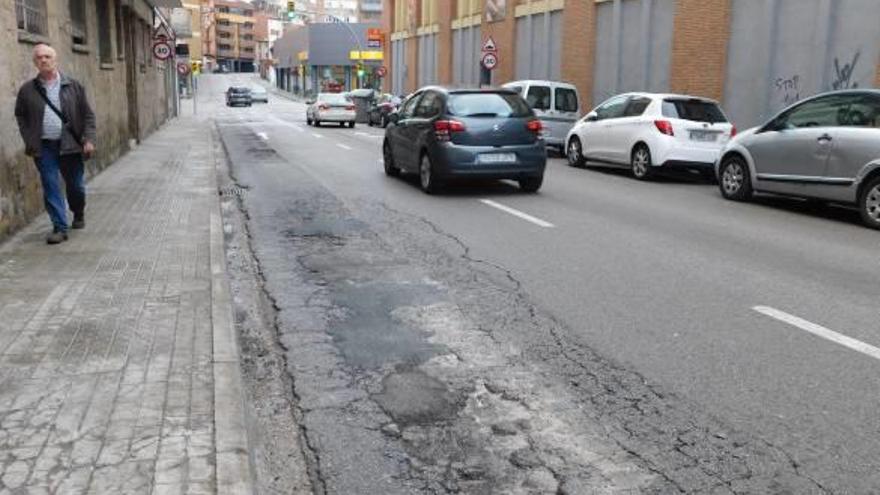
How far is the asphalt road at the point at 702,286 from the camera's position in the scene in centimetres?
429

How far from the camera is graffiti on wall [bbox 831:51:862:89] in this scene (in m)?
15.8

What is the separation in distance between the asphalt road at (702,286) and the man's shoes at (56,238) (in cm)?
205

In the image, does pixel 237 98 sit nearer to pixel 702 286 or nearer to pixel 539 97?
pixel 539 97

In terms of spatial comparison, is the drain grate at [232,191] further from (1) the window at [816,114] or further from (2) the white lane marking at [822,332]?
(2) the white lane marking at [822,332]

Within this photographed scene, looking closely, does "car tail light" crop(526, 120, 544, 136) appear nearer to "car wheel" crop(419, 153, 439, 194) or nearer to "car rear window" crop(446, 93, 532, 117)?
"car rear window" crop(446, 93, 532, 117)

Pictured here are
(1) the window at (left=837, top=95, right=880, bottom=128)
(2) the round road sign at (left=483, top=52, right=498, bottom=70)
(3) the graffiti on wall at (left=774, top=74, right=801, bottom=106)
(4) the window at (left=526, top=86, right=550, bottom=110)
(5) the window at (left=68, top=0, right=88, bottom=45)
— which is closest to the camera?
(1) the window at (left=837, top=95, right=880, bottom=128)

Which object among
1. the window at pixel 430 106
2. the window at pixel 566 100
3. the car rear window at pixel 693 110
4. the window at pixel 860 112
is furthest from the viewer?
the window at pixel 566 100

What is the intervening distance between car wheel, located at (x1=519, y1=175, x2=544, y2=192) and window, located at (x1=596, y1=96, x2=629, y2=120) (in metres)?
4.29

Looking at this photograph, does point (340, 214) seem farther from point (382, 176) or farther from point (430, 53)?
point (430, 53)

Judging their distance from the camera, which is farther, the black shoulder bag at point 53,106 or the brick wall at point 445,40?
the brick wall at point 445,40

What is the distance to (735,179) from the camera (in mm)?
12375

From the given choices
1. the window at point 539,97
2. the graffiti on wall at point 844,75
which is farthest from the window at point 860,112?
the window at point 539,97

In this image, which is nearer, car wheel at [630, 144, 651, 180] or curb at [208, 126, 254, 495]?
curb at [208, 126, 254, 495]

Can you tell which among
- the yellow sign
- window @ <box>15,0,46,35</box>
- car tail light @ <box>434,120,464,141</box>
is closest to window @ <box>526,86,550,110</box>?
car tail light @ <box>434,120,464,141</box>
